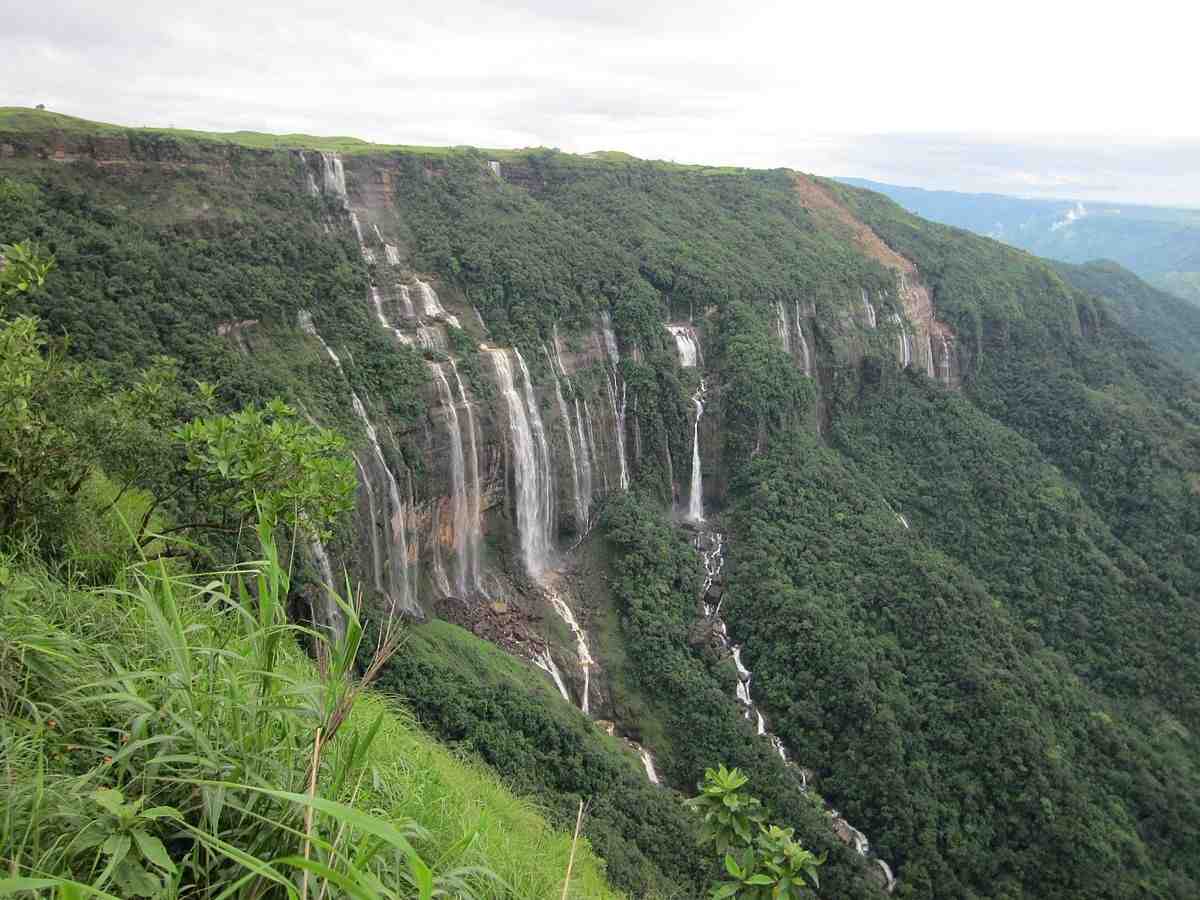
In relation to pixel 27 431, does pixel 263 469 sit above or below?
below

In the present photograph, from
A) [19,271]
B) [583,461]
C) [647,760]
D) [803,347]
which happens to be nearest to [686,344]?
[803,347]

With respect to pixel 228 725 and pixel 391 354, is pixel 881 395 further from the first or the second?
pixel 228 725

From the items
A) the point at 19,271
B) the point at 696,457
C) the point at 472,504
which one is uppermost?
the point at 19,271

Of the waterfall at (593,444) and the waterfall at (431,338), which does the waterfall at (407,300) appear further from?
the waterfall at (593,444)

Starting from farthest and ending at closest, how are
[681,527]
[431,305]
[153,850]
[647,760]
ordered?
[681,527] → [431,305] → [647,760] → [153,850]

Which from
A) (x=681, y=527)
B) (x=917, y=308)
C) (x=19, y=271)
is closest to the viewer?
(x=19, y=271)

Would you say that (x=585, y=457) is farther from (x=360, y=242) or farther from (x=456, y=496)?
(x=360, y=242)

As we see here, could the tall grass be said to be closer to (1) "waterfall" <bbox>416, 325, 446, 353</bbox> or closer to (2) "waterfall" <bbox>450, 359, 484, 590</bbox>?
(2) "waterfall" <bbox>450, 359, 484, 590</bbox>

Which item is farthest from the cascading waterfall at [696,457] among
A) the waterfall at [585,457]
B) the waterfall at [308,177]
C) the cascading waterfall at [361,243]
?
the waterfall at [308,177]
